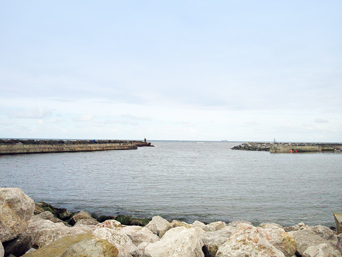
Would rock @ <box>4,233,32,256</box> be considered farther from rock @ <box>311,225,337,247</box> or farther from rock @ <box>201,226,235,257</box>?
rock @ <box>311,225,337,247</box>

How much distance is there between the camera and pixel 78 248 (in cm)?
364

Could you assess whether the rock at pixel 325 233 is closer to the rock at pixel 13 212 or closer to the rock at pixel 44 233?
the rock at pixel 44 233

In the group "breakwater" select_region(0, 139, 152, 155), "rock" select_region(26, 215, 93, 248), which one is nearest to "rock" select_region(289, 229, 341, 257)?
"rock" select_region(26, 215, 93, 248)

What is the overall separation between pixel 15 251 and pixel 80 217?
4.74 m

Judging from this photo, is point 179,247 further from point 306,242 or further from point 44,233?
point 306,242

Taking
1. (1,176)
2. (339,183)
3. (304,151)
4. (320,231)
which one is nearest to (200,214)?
(320,231)

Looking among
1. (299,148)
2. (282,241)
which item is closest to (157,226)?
(282,241)

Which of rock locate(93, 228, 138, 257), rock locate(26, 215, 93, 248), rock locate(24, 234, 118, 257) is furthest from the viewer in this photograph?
rock locate(93, 228, 138, 257)

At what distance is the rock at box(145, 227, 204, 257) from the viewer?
4711 millimetres

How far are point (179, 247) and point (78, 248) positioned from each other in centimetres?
200

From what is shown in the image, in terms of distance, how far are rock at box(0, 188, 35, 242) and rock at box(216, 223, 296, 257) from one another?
11.8ft

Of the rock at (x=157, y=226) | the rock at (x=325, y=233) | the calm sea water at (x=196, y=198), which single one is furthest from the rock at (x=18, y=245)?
the rock at (x=325, y=233)

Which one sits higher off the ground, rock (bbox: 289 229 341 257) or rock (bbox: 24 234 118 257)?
rock (bbox: 24 234 118 257)

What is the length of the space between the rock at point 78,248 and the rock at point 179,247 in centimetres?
120
